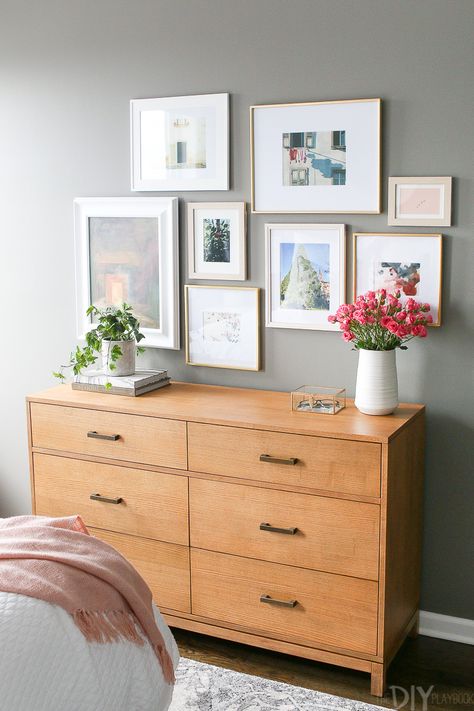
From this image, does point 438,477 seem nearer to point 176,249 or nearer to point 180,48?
point 176,249

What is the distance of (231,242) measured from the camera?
10.5 ft

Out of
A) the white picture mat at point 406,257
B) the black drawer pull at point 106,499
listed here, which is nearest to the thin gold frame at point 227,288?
the white picture mat at point 406,257

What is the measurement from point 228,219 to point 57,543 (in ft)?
4.90

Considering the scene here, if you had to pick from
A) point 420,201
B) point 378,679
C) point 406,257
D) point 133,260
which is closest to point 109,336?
point 133,260

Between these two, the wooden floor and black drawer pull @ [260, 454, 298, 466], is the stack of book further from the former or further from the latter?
the wooden floor

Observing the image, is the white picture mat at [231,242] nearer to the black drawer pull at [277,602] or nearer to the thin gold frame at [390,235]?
the thin gold frame at [390,235]

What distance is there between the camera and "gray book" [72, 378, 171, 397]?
10.3 ft

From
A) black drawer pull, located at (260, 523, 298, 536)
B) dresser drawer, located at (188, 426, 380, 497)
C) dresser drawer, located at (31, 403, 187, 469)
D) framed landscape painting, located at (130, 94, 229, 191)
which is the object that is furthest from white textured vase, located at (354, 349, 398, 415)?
framed landscape painting, located at (130, 94, 229, 191)

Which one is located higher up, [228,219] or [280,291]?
[228,219]

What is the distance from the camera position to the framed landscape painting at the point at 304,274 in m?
3.02

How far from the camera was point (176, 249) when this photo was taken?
3318 mm

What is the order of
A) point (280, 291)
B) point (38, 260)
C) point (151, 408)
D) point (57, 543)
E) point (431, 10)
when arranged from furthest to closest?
point (38, 260) → point (280, 291) → point (151, 408) → point (431, 10) → point (57, 543)

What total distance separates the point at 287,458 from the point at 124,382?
74 centimetres

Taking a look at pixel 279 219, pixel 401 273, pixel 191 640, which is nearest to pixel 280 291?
pixel 279 219
